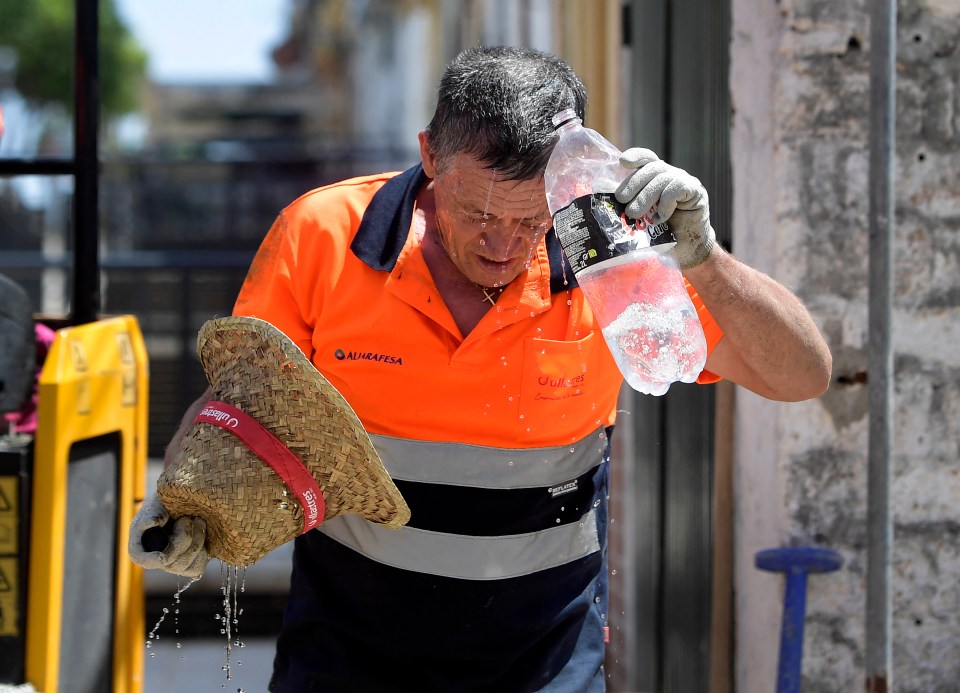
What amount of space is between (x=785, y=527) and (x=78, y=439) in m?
2.03

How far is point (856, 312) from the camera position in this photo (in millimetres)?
3211

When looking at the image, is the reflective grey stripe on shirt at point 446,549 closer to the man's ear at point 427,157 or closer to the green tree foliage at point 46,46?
the man's ear at point 427,157

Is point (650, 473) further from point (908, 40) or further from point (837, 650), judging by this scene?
point (908, 40)

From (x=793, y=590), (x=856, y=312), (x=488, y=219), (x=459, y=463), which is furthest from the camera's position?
(x=856, y=312)

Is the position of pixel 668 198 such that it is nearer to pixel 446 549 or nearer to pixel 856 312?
pixel 446 549

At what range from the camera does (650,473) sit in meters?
4.35

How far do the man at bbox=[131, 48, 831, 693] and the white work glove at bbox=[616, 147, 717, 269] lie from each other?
0.23 metres

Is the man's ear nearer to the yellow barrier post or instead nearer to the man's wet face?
the man's wet face

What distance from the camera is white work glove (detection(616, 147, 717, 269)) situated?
1.81 metres

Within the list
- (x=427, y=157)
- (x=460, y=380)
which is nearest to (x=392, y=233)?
(x=427, y=157)

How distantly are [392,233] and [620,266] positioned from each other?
0.51 m

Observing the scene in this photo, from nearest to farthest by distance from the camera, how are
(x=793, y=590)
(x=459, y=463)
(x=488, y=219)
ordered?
(x=488, y=219) < (x=459, y=463) < (x=793, y=590)

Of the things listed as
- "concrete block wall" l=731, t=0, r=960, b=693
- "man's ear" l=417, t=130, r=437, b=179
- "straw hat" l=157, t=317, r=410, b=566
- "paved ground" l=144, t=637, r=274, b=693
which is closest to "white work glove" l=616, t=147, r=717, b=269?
"man's ear" l=417, t=130, r=437, b=179

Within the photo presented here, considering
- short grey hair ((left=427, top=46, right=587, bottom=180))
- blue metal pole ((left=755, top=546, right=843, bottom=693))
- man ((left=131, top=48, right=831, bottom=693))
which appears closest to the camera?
short grey hair ((left=427, top=46, right=587, bottom=180))
